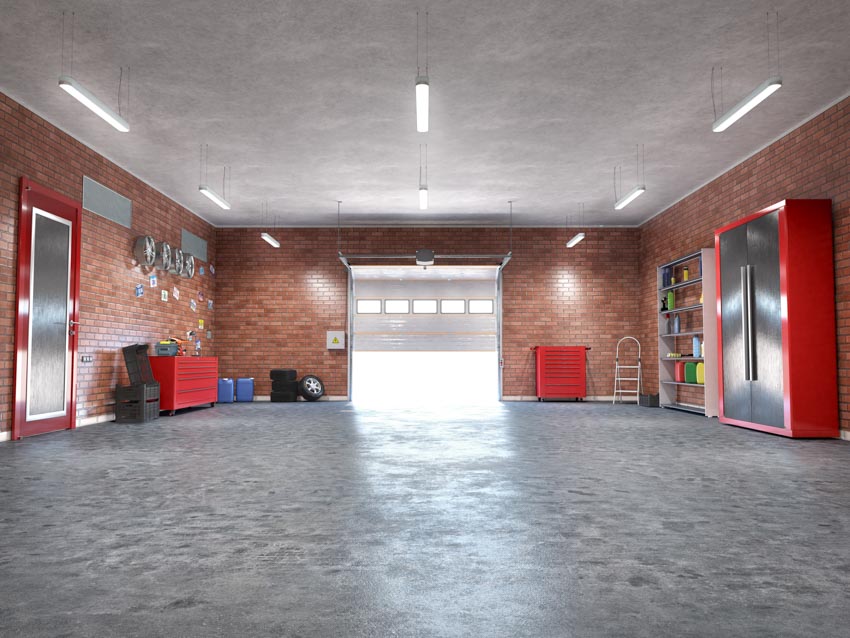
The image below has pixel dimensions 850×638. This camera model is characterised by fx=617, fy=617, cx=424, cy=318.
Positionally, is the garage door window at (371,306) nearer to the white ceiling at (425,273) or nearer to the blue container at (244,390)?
the white ceiling at (425,273)

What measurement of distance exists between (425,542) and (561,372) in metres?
10.3

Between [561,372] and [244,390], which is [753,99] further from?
[244,390]

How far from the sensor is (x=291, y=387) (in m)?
12.6

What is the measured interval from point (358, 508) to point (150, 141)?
658 centimetres

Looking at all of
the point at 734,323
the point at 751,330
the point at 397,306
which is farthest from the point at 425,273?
the point at 751,330

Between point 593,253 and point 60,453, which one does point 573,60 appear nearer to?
point 60,453

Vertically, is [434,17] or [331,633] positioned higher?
[434,17]

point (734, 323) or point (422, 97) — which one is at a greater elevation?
point (422, 97)

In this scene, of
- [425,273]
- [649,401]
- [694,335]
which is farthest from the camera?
[425,273]

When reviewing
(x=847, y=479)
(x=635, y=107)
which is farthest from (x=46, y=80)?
(x=847, y=479)

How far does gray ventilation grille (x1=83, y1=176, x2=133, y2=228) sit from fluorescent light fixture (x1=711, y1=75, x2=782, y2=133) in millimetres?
7657

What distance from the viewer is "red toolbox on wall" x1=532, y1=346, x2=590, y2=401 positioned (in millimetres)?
12641

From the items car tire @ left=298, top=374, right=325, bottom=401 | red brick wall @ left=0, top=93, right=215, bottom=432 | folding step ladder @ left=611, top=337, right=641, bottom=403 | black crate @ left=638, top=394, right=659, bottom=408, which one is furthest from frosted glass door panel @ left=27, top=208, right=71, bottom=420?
folding step ladder @ left=611, top=337, right=641, bottom=403

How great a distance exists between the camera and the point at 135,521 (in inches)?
125
